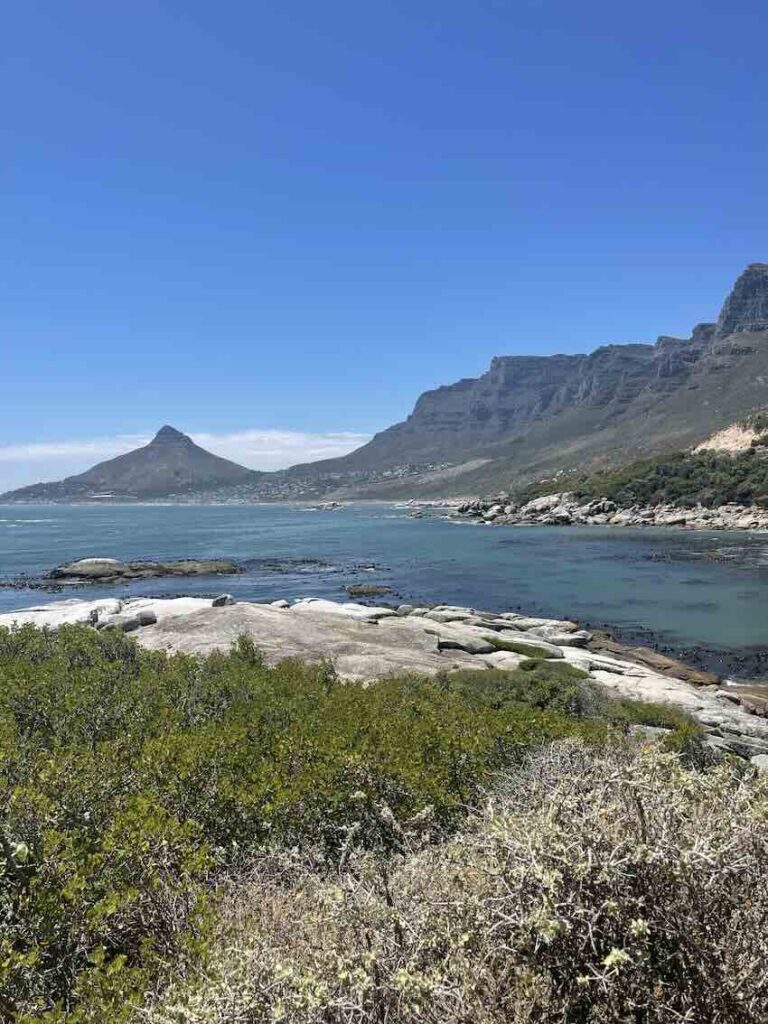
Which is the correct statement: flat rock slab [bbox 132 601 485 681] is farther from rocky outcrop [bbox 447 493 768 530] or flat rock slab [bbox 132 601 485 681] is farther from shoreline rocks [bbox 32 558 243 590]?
rocky outcrop [bbox 447 493 768 530]

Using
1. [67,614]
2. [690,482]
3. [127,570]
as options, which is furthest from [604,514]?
[67,614]

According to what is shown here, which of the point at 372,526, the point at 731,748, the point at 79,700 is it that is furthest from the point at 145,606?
the point at 372,526

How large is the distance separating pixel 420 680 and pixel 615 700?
6.04 metres

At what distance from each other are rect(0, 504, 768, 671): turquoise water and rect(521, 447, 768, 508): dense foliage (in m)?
13.1

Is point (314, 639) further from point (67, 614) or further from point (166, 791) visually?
point (67, 614)

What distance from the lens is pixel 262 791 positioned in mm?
7250

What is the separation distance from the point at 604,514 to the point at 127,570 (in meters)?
69.5

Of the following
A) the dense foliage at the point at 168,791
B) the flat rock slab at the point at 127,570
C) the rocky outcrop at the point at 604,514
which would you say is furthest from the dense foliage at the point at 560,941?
the rocky outcrop at the point at 604,514

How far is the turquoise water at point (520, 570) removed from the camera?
39.0m

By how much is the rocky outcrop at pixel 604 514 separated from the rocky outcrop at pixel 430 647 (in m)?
59.8

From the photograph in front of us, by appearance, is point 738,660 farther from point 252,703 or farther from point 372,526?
point 372,526

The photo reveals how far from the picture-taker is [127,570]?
61.2m

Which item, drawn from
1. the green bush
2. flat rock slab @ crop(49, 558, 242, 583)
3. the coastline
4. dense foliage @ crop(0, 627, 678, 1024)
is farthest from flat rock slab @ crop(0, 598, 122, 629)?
the coastline

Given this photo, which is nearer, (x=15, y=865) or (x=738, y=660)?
(x=15, y=865)
